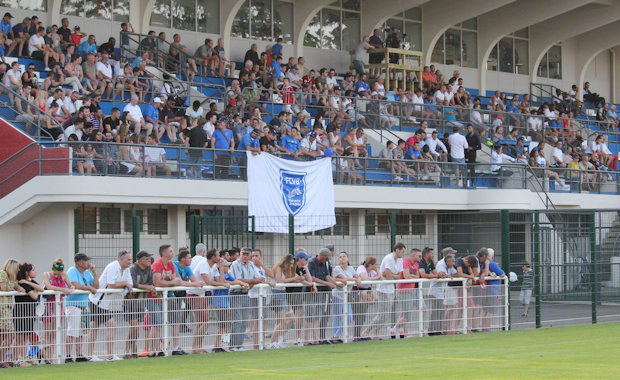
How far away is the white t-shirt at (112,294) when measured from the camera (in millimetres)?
15836

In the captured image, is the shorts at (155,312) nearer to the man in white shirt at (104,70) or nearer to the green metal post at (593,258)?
the green metal post at (593,258)

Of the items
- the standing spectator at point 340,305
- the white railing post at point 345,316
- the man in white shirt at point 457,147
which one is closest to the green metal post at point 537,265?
the standing spectator at point 340,305

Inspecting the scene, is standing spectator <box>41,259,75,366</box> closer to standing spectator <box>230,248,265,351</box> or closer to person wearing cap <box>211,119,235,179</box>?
standing spectator <box>230,248,265,351</box>

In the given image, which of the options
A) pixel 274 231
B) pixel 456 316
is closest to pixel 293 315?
pixel 456 316

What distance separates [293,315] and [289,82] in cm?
1578

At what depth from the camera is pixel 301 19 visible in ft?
125

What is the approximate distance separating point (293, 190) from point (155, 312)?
10497 millimetres

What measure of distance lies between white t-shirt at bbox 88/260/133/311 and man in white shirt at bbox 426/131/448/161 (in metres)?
16.5

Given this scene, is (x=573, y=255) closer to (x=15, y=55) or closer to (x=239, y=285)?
(x=239, y=285)

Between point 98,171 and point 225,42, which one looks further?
point 225,42

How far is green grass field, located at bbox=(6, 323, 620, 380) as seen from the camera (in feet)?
43.6

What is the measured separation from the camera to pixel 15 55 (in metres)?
28.0

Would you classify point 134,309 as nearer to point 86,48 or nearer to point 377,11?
point 86,48

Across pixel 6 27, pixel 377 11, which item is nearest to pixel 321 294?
pixel 6 27
